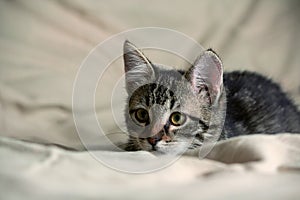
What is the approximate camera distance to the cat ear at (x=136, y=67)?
121 centimetres

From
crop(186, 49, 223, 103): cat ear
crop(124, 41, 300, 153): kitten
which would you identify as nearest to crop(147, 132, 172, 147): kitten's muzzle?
→ crop(124, 41, 300, 153): kitten

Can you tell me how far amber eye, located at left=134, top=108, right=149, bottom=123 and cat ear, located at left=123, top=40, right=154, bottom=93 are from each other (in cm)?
7

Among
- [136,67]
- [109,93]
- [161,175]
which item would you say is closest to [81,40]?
[109,93]

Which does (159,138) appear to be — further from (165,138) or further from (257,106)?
(257,106)

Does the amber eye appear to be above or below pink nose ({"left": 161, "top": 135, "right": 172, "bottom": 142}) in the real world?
above

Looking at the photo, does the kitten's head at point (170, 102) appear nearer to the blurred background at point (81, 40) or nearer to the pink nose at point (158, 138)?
the pink nose at point (158, 138)

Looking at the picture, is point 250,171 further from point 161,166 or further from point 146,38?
point 146,38

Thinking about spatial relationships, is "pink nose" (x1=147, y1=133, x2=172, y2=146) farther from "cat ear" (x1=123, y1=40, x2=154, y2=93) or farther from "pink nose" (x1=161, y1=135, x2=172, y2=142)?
"cat ear" (x1=123, y1=40, x2=154, y2=93)

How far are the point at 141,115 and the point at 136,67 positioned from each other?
11cm

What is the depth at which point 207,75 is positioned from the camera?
118cm

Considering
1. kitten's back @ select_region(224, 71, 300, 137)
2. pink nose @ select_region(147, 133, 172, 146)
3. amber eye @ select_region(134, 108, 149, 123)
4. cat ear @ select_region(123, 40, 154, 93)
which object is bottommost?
pink nose @ select_region(147, 133, 172, 146)

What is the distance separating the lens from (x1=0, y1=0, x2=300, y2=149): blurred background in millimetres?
1306

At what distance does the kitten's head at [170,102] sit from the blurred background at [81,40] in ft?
0.58

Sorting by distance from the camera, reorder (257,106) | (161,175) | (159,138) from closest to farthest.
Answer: (161,175)
(159,138)
(257,106)
